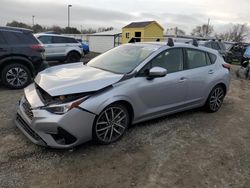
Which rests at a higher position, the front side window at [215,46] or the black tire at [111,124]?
the front side window at [215,46]

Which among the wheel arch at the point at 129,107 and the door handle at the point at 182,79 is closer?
the wheel arch at the point at 129,107

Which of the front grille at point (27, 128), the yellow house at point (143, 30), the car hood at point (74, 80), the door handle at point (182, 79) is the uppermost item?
the yellow house at point (143, 30)

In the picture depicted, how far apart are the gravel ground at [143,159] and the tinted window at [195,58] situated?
46.4 inches

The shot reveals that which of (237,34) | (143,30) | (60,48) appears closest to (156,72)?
(60,48)

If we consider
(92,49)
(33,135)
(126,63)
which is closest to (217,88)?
(126,63)

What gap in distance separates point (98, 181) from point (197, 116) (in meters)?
3.09

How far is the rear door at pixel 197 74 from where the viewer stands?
16.8ft

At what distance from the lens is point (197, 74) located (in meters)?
5.24

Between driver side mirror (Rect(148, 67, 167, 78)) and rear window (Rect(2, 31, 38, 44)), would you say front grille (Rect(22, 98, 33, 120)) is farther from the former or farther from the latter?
rear window (Rect(2, 31, 38, 44))

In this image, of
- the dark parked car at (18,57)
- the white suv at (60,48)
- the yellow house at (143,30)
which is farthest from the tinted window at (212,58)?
the yellow house at (143,30)

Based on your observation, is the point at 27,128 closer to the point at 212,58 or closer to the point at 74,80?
the point at 74,80

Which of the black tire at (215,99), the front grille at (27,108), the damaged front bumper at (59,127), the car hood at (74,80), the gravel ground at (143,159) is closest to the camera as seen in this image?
the gravel ground at (143,159)

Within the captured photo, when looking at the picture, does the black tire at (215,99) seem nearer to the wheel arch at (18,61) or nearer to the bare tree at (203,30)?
the wheel arch at (18,61)

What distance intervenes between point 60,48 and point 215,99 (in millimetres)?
9846
